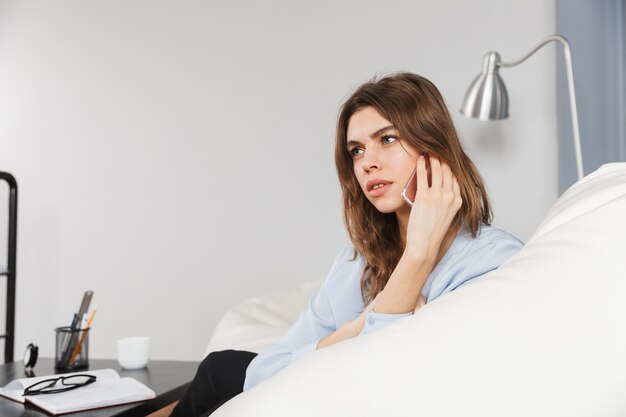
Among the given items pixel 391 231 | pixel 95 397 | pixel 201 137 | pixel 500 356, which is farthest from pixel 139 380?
pixel 201 137

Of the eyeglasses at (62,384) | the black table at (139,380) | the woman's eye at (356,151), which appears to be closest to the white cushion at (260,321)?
the black table at (139,380)

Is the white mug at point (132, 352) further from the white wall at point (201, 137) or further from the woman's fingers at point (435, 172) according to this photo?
the white wall at point (201, 137)

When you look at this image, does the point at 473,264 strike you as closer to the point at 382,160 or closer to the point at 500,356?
the point at 382,160

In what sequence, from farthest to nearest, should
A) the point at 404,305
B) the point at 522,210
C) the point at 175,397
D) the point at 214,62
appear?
the point at 214,62 → the point at 522,210 → the point at 175,397 → the point at 404,305

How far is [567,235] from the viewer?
670mm

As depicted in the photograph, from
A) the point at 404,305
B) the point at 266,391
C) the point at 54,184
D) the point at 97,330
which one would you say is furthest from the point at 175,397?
the point at 54,184

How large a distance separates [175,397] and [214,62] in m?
1.62

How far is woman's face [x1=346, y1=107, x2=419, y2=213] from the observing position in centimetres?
126

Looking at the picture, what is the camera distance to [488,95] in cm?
201

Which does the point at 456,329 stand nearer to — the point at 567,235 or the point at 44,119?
the point at 567,235

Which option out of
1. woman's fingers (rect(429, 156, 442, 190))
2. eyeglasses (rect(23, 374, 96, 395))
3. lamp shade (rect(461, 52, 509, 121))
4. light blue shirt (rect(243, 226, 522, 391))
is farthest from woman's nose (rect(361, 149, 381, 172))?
lamp shade (rect(461, 52, 509, 121))

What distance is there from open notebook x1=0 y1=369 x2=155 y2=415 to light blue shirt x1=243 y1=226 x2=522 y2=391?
0.72 feet

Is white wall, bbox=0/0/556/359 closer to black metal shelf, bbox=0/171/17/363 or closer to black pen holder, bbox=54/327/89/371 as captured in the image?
black metal shelf, bbox=0/171/17/363

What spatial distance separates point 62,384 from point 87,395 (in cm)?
11
